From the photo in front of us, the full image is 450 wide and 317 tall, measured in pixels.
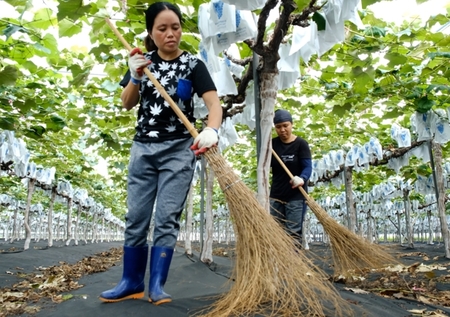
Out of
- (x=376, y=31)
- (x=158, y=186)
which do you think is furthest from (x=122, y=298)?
(x=376, y=31)

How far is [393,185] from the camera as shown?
48.9 feet

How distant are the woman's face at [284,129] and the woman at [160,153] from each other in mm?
1593

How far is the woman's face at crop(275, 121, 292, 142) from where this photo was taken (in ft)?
12.4

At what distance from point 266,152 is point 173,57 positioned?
1021 millimetres

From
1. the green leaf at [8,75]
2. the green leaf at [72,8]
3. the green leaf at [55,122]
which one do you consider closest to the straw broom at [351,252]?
the green leaf at [72,8]

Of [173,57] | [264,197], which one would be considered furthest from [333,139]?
[173,57]

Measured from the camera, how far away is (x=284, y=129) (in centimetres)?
381

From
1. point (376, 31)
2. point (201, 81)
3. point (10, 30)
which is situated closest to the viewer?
point (201, 81)

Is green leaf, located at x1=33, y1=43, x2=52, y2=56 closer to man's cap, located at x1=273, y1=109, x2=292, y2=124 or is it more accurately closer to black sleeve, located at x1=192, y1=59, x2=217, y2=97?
black sleeve, located at x1=192, y1=59, x2=217, y2=97

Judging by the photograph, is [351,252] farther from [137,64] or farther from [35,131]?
[35,131]

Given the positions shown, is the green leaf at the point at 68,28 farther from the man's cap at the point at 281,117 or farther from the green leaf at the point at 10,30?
the man's cap at the point at 281,117

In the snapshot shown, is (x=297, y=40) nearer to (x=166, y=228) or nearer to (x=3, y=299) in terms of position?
(x=166, y=228)

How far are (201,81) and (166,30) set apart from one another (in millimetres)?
364

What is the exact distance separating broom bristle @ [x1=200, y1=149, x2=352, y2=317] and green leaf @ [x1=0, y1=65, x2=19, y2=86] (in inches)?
95.2
